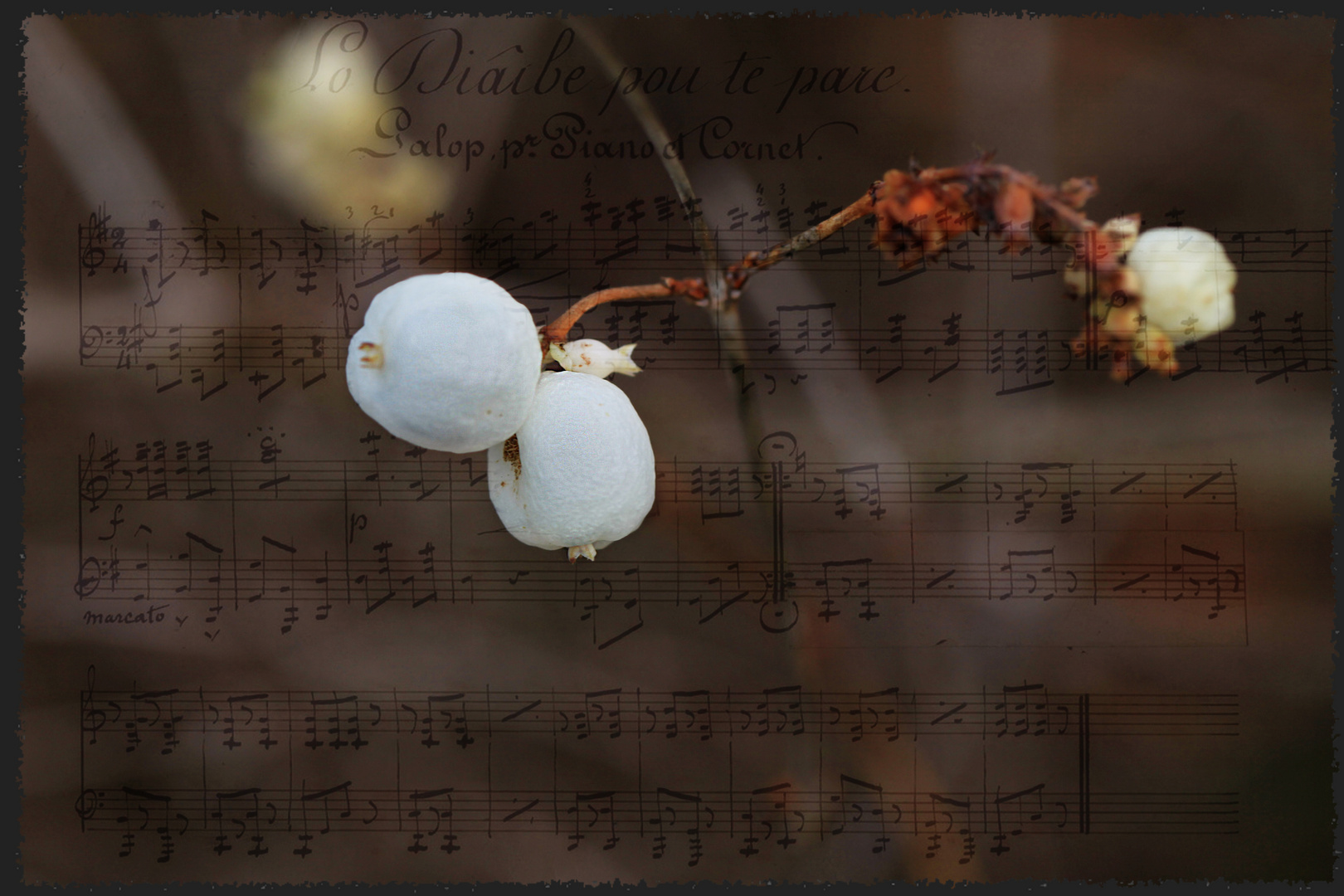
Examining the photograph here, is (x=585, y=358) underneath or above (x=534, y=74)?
underneath

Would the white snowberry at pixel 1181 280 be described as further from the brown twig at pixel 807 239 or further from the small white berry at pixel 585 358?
the small white berry at pixel 585 358

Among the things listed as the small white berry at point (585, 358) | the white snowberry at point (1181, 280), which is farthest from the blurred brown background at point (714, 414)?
the white snowberry at point (1181, 280)

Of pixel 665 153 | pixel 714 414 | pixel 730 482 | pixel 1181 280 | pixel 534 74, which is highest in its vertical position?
pixel 534 74

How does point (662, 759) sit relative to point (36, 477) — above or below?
below

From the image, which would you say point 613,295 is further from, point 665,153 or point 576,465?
point 665,153

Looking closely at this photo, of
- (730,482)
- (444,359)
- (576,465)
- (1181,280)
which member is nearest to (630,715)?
(730,482)

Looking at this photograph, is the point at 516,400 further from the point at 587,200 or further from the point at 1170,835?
the point at 1170,835

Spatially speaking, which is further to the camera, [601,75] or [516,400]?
[601,75]

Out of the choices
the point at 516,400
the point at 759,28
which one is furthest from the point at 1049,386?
the point at 516,400
